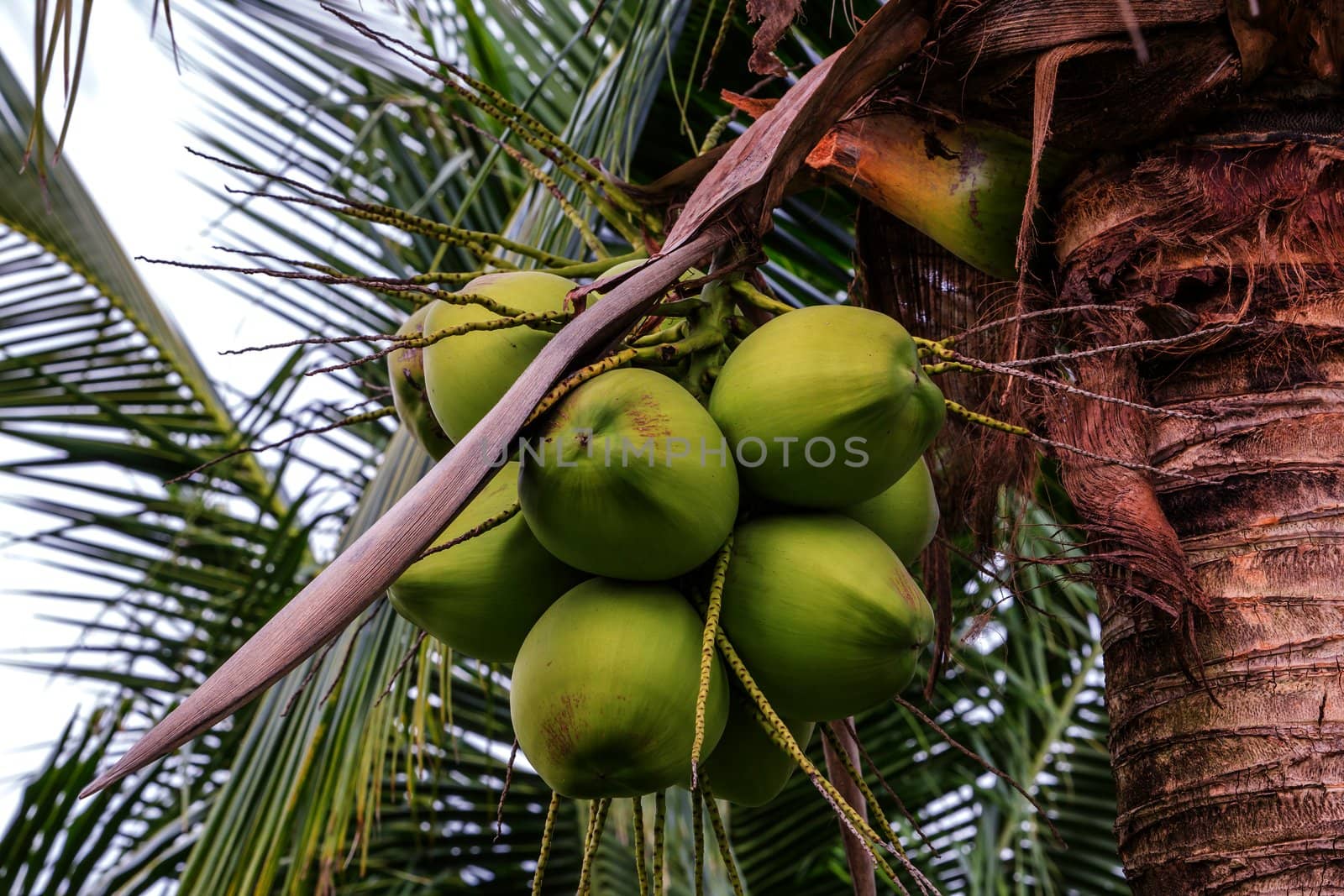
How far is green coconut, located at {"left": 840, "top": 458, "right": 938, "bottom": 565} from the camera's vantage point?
1.12m

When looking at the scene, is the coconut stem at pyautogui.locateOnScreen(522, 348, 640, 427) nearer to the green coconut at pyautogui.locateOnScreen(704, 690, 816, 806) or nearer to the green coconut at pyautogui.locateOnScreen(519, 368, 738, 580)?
the green coconut at pyautogui.locateOnScreen(519, 368, 738, 580)

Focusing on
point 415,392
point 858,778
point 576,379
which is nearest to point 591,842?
point 858,778

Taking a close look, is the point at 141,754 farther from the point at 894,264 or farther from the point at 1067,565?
the point at 894,264

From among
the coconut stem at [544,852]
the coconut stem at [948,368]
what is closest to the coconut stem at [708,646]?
the coconut stem at [544,852]

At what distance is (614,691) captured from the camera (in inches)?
36.0

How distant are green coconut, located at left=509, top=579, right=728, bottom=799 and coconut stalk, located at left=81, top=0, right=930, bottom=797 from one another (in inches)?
7.6

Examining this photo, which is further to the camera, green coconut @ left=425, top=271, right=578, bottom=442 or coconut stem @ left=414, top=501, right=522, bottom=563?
green coconut @ left=425, top=271, right=578, bottom=442

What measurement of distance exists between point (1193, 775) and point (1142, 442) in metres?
0.33

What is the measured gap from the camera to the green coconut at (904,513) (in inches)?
44.3

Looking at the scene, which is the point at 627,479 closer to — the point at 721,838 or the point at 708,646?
the point at 708,646

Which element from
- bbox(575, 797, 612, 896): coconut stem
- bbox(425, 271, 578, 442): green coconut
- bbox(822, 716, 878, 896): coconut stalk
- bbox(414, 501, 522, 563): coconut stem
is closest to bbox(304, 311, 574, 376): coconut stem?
bbox(425, 271, 578, 442): green coconut

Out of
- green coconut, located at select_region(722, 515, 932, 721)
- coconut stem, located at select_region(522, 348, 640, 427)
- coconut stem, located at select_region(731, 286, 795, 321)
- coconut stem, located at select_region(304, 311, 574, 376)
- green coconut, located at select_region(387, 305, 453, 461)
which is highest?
coconut stem, located at select_region(731, 286, 795, 321)

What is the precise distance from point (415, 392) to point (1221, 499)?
33.1 inches

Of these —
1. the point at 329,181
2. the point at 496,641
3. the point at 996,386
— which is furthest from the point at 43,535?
the point at 996,386
